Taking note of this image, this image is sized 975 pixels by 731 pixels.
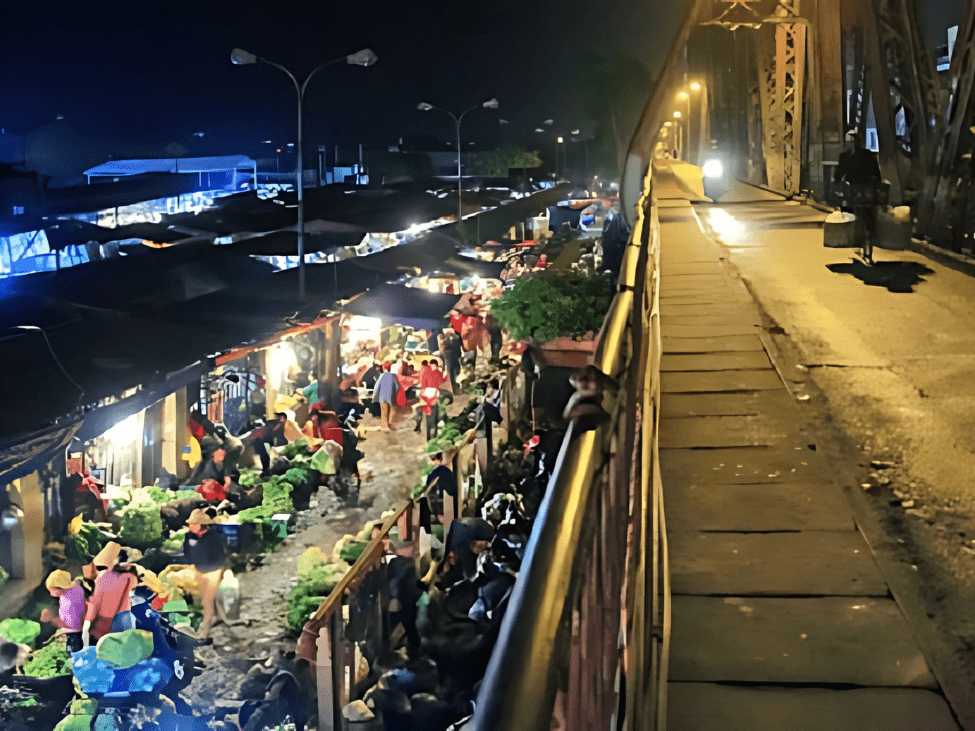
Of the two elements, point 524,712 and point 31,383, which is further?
point 31,383

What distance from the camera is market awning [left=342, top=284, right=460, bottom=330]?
2203cm

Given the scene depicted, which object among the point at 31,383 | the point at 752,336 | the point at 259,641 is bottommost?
the point at 259,641

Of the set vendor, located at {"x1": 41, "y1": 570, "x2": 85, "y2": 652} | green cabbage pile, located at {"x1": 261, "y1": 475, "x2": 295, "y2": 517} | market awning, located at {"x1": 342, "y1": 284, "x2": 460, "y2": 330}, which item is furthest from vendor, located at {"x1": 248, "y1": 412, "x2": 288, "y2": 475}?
vendor, located at {"x1": 41, "y1": 570, "x2": 85, "y2": 652}

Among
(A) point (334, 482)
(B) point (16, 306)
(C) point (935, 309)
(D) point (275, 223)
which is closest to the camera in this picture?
(C) point (935, 309)

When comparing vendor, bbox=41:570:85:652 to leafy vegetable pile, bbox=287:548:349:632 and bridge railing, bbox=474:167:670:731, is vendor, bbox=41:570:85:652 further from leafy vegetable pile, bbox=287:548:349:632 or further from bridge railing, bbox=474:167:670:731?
bridge railing, bbox=474:167:670:731

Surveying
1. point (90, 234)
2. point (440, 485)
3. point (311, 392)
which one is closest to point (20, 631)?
point (440, 485)

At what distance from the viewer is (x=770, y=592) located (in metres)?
4.10

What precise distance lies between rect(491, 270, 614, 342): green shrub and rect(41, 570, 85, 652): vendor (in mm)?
9732

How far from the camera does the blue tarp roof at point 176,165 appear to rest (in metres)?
65.4

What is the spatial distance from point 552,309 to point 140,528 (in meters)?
8.49

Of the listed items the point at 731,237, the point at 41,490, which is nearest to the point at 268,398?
the point at 41,490

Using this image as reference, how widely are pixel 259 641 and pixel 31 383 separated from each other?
13.2ft

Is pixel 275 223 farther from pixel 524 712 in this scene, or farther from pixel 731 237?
pixel 524 712

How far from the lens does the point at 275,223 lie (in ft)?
106
